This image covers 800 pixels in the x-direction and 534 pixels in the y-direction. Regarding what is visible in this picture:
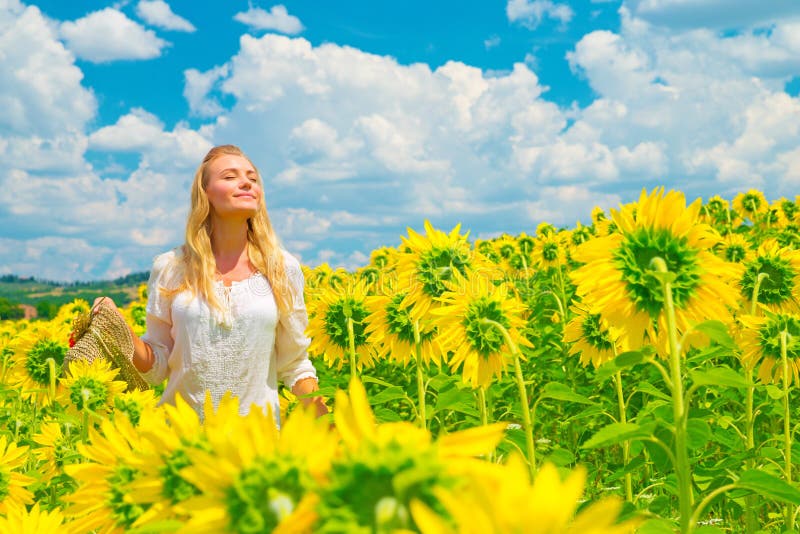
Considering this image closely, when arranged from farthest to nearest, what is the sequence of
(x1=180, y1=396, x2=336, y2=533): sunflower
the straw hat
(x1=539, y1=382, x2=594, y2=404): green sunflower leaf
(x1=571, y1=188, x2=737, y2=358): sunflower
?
the straw hat → (x1=539, y1=382, x2=594, y2=404): green sunflower leaf → (x1=571, y1=188, x2=737, y2=358): sunflower → (x1=180, y1=396, x2=336, y2=533): sunflower

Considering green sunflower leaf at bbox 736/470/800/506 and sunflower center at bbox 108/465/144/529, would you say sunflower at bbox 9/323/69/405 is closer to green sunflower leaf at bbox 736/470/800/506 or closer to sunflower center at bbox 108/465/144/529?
sunflower center at bbox 108/465/144/529

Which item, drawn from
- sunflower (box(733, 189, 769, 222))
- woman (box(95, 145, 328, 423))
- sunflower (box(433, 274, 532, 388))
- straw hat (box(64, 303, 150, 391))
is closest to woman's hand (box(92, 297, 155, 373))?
woman (box(95, 145, 328, 423))

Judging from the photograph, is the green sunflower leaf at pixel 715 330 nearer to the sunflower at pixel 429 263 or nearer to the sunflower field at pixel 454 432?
the sunflower field at pixel 454 432

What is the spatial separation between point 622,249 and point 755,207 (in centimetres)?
1232

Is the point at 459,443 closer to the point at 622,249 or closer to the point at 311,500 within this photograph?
the point at 311,500

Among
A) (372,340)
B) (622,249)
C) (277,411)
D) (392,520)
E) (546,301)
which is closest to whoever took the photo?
(392,520)

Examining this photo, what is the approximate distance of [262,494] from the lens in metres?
0.83

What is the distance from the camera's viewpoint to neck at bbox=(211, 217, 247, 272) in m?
4.24

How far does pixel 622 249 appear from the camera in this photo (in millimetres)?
2008

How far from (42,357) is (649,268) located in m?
3.95

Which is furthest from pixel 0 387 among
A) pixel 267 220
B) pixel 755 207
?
pixel 755 207

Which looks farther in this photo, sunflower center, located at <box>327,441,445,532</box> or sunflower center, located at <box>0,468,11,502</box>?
sunflower center, located at <box>0,468,11,502</box>

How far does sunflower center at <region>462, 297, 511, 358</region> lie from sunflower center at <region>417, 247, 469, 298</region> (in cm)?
33

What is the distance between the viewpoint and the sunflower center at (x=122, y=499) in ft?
3.70
